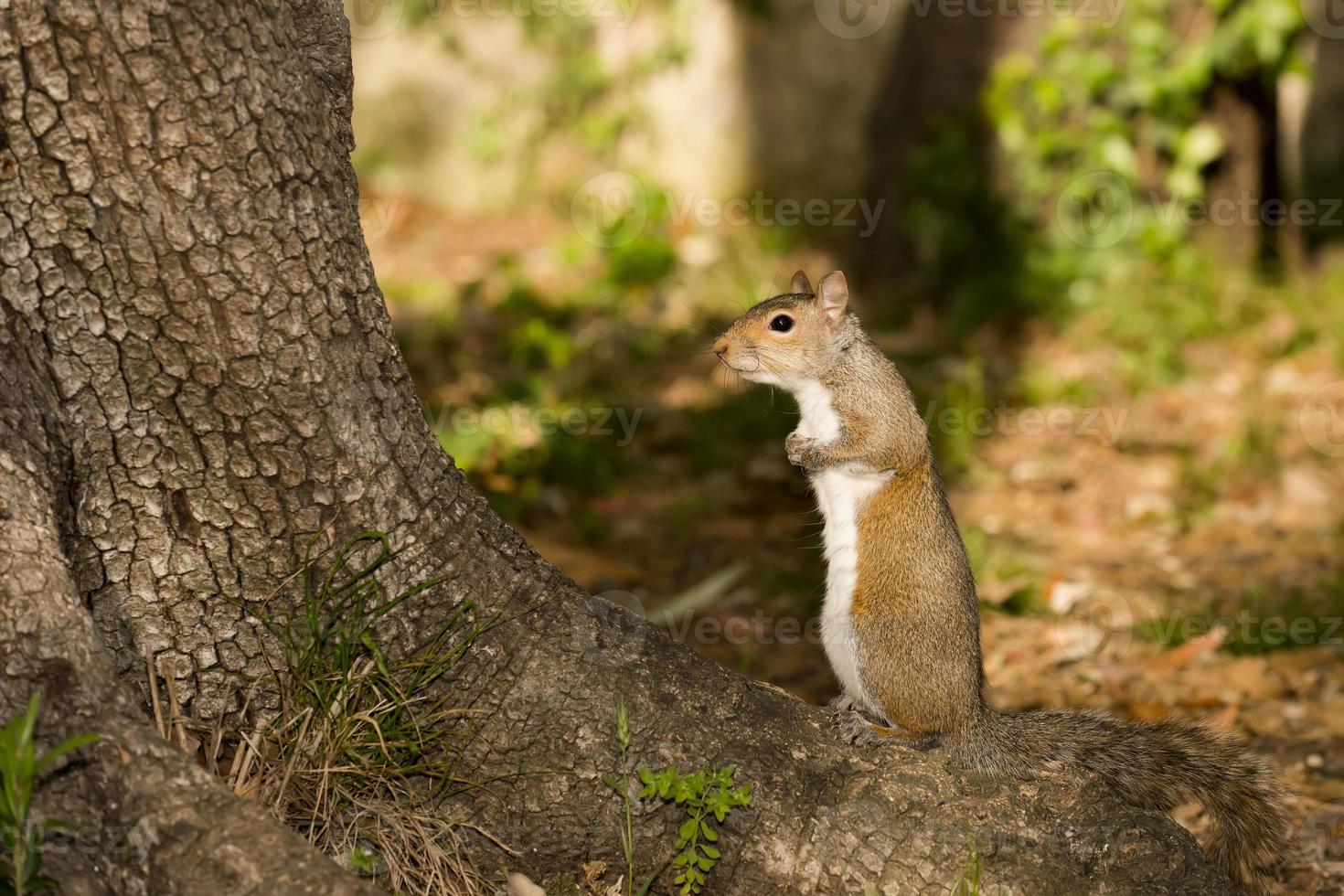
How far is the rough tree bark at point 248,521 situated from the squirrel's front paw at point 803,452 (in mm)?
530

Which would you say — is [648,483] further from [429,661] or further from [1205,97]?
[1205,97]

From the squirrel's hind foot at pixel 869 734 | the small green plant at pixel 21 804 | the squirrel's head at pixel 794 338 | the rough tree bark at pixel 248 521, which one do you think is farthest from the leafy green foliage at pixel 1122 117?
the small green plant at pixel 21 804

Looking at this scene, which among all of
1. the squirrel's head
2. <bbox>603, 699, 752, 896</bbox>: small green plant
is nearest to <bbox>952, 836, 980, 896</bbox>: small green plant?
<bbox>603, 699, 752, 896</bbox>: small green plant

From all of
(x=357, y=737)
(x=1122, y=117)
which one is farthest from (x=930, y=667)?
(x=1122, y=117)

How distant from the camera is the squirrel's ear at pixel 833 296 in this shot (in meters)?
2.96

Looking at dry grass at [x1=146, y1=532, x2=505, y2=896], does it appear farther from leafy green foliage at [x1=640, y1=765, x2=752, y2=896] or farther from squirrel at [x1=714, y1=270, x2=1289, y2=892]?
squirrel at [x1=714, y1=270, x2=1289, y2=892]

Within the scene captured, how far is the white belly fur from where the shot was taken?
8.59ft

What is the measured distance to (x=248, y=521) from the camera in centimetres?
219

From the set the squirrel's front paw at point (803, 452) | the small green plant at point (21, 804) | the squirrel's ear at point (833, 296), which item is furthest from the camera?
the squirrel's ear at point (833, 296)

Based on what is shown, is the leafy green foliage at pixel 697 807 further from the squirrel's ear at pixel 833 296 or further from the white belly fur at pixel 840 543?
the squirrel's ear at pixel 833 296

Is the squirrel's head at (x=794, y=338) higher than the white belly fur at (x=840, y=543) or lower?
higher

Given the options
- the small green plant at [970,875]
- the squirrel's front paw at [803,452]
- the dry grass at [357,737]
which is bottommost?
the small green plant at [970,875]

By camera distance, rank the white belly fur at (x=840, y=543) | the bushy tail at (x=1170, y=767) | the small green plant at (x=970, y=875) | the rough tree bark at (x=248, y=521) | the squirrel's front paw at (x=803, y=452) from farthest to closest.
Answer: the squirrel's front paw at (x=803, y=452) → the white belly fur at (x=840, y=543) → the bushy tail at (x=1170, y=767) → the small green plant at (x=970, y=875) → the rough tree bark at (x=248, y=521)

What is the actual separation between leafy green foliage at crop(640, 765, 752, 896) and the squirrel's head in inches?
40.6
